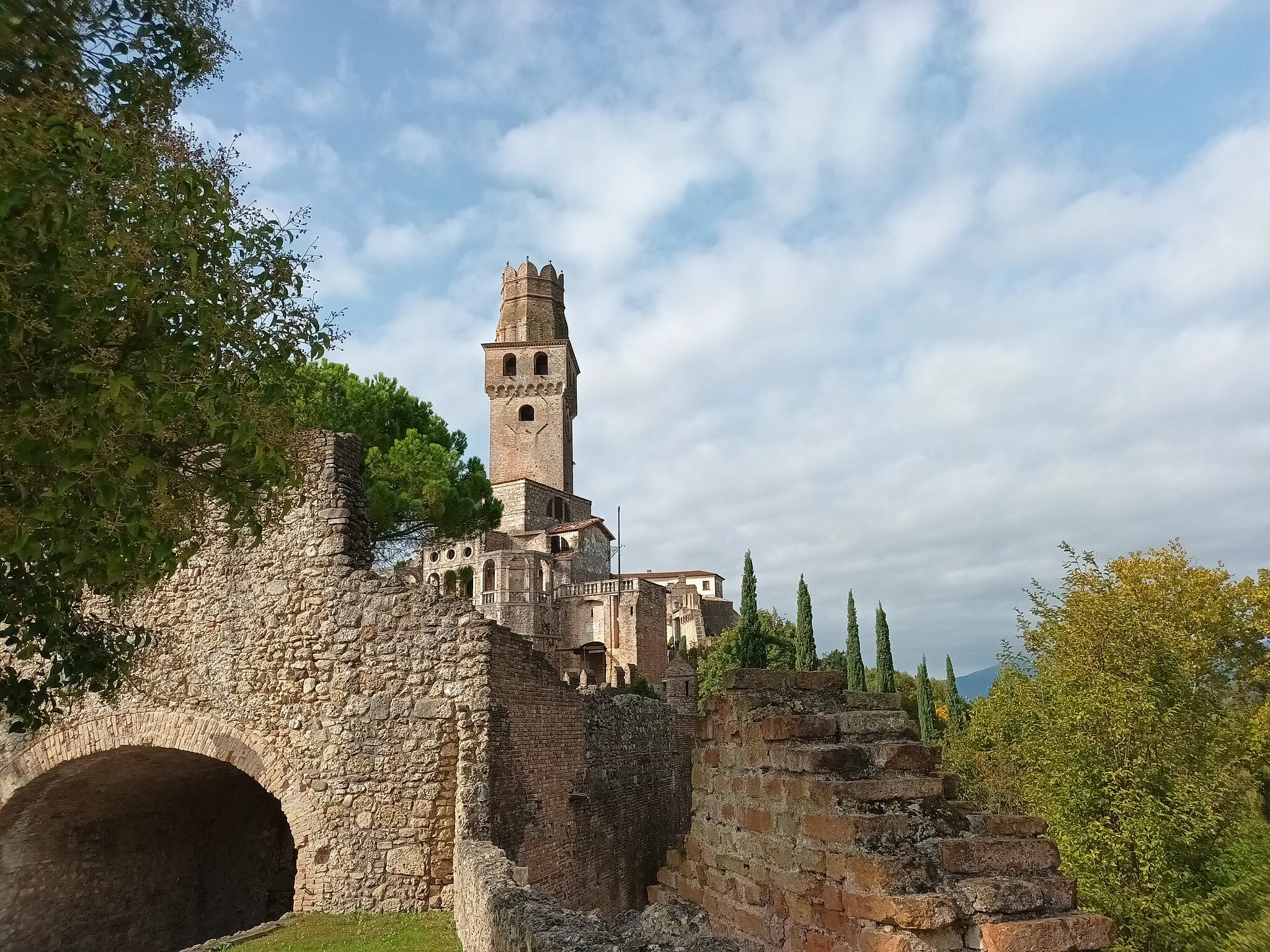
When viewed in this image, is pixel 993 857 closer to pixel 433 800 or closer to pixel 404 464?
pixel 433 800

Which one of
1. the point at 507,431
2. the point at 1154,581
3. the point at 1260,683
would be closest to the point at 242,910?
the point at 1154,581

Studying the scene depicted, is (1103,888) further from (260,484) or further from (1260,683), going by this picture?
(1260,683)

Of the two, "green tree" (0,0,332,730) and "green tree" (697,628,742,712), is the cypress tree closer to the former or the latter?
"green tree" (697,628,742,712)

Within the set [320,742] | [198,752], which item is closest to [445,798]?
[320,742]

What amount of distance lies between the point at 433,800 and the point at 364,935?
58.7 inches

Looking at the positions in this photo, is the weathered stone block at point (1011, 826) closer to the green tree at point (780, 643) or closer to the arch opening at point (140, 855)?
the arch opening at point (140, 855)

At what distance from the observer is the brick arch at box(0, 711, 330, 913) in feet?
31.7

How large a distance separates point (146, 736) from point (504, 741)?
4457mm

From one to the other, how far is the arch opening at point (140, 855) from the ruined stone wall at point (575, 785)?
426 cm

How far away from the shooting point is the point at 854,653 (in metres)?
53.5

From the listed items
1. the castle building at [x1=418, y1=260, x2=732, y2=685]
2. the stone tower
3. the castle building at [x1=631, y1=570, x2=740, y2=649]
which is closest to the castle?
the castle building at [x1=418, y1=260, x2=732, y2=685]

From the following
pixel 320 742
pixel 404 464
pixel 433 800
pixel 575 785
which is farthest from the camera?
pixel 404 464

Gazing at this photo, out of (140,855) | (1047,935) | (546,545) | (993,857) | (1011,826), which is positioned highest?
(546,545)

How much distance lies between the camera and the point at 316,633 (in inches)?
407
